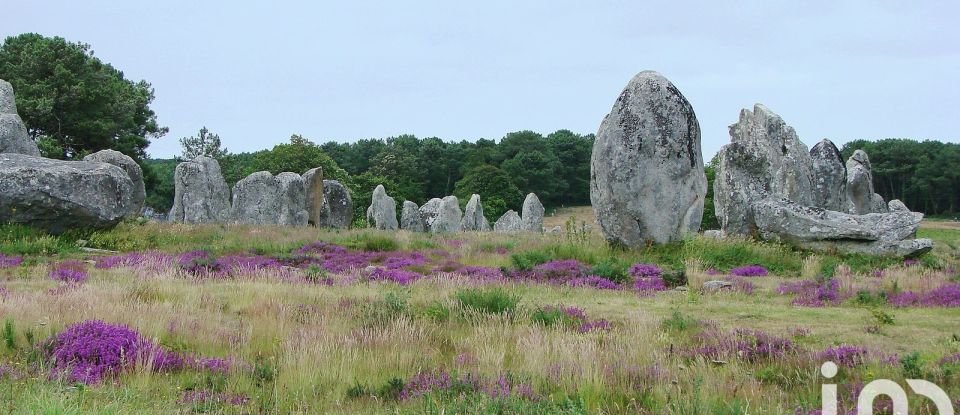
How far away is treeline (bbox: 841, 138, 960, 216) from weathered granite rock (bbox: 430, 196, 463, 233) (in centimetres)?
6394

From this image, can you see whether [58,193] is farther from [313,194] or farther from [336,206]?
[336,206]

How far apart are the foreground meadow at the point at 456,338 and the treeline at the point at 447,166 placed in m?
60.3

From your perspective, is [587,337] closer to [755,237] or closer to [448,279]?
[448,279]

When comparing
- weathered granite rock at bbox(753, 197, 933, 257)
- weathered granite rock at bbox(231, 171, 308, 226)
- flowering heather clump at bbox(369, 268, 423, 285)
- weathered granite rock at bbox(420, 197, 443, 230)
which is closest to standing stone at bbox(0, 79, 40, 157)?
weathered granite rock at bbox(231, 171, 308, 226)

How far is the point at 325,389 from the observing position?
5809 millimetres

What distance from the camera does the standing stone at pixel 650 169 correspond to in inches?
671

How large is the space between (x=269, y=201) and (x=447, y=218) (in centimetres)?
1215

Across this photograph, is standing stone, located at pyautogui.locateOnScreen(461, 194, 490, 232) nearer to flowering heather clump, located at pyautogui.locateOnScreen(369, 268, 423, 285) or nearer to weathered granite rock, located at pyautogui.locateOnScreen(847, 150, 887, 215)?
weathered granite rock, located at pyautogui.locateOnScreen(847, 150, 887, 215)

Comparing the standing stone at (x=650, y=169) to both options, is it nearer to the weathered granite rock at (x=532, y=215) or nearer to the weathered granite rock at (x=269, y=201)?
the weathered granite rock at (x=269, y=201)

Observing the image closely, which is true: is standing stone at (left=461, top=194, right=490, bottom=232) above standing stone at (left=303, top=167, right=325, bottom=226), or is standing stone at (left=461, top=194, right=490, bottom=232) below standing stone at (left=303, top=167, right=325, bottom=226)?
below

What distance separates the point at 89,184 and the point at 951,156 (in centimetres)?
9443

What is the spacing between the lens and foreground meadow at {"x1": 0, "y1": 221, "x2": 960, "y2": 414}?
545 centimetres

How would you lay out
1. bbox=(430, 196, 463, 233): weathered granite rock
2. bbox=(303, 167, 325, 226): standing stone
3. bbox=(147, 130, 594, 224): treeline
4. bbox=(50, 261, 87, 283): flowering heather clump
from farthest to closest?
bbox=(147, 130, 594, 224): treeline, bbox=(430, 196, 463, 233): weathered granite rock, bbox=(303, 167, 325, 226): standing stone, bbox=(50, 261, 87, 283): flowering heather clump

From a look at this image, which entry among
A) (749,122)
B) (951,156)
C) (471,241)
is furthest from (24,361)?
(951,156)
